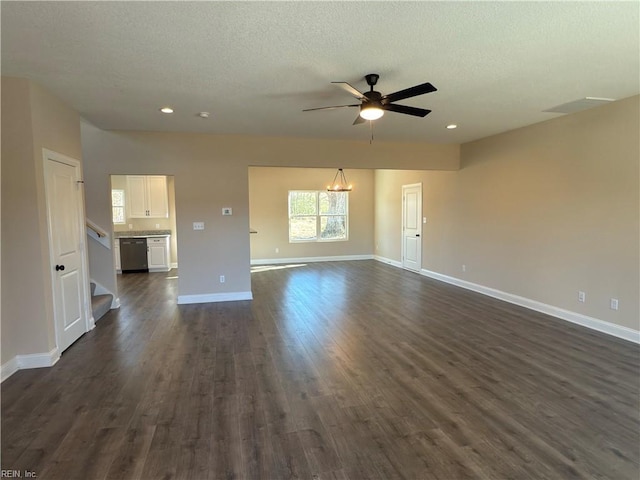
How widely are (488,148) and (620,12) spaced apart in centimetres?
381

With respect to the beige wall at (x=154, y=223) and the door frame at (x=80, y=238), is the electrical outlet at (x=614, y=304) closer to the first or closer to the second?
the door frame at (x=80, y=238)

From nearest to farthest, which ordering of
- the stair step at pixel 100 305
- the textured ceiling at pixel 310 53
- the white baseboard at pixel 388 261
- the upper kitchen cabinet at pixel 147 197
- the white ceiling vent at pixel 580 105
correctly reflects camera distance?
the textured ceiling at pixel 310 53, the white ceiling vent at pixel 580 105, the stair step at pixel 100 305, the upper kitchen cabinet at pixel 147 197, the white baseboard at pixel 388 261

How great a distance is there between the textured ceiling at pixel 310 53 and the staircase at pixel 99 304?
2.51 metres

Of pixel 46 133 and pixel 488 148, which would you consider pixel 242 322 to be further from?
pixel 488 148

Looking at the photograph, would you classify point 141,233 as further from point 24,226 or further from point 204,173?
Result: point 24,226

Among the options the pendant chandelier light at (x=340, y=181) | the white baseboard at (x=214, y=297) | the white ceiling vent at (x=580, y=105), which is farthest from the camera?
the pendant chandelier light at (x=340, y=181)

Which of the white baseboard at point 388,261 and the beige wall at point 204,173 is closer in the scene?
the beige wall at point 204,173

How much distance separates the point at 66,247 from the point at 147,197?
5304 mm

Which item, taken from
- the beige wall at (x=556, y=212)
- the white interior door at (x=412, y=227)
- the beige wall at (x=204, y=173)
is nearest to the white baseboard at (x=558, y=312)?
the beige wall at (x=556, y=212)

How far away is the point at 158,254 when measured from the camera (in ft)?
27.6

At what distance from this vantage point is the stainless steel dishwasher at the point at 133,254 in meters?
8.23

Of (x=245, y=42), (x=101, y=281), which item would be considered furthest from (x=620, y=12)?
(x=101, y=281)

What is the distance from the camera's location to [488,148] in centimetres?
582

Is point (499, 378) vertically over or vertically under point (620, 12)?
under
